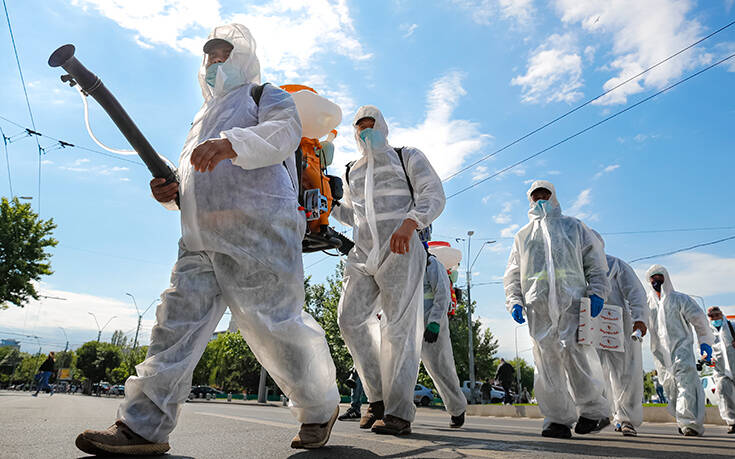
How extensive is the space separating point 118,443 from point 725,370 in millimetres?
9684

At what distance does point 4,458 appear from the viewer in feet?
6.15

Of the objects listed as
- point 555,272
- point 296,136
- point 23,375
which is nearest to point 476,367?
point 555,272

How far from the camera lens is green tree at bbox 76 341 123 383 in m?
73.4

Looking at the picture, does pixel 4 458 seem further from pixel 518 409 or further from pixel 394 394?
pixel 518 409

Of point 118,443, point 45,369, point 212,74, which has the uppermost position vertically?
point 212,74

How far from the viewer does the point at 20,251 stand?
22750 millimetres

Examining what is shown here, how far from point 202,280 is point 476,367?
120ft

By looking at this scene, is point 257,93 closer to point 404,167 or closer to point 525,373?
point 404,167

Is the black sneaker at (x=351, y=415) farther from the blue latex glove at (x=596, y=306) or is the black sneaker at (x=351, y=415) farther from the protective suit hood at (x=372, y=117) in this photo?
the protective suit hood at (x=372, y=117)

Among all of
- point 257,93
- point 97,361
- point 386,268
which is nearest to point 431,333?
point 386,268

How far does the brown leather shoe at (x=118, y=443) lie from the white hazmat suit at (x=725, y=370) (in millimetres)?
8882

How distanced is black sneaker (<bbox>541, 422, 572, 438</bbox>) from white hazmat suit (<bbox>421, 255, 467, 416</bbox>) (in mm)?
1187

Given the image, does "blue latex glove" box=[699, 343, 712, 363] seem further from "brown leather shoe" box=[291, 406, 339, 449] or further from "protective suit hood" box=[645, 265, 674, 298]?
"brown leather shoe" box=[291, 406, 339, 449]

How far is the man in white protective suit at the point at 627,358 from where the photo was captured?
5289 millimetres
